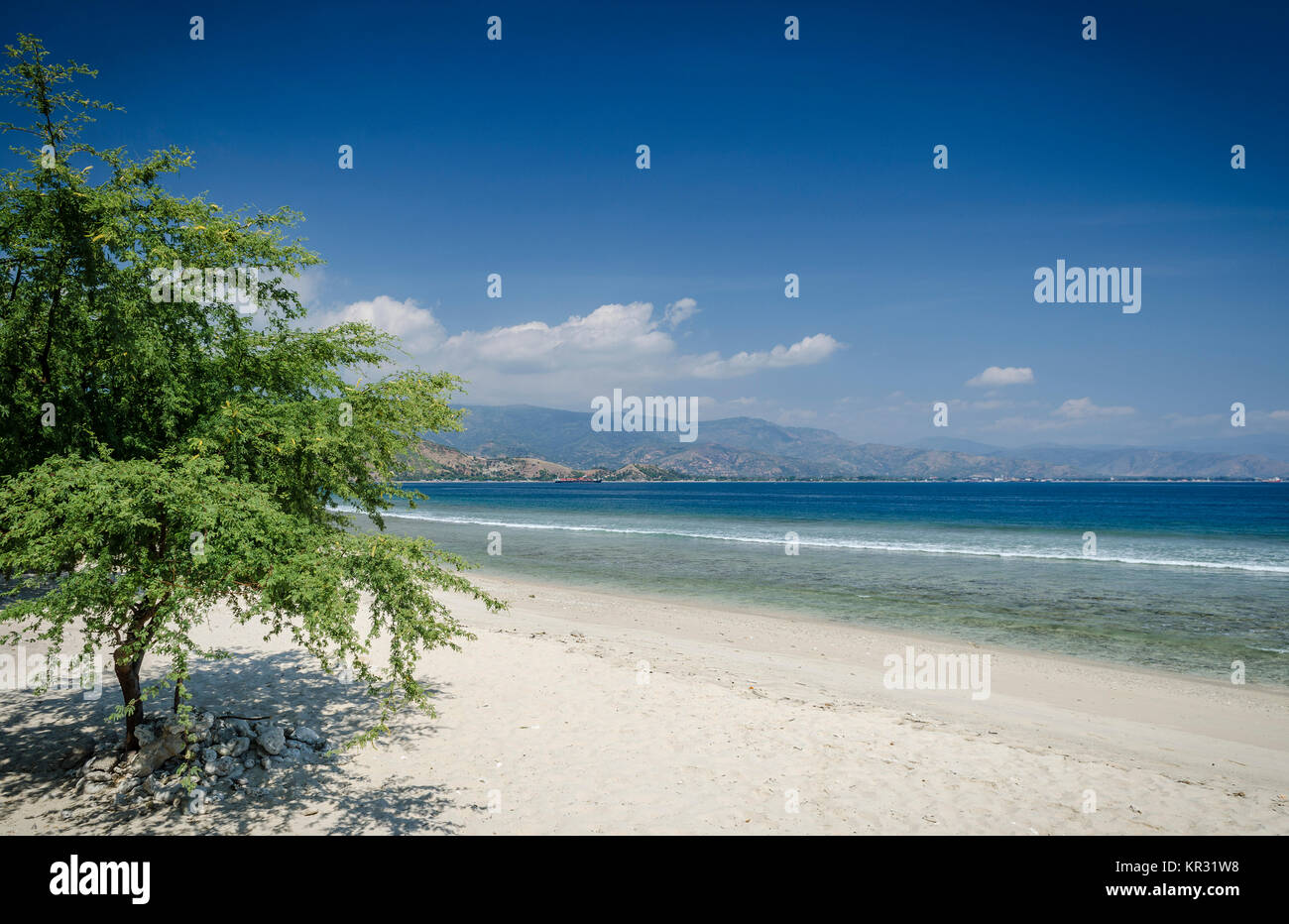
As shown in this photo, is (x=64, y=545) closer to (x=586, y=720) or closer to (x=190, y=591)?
(x=190, y=591)

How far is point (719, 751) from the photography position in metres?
9.80

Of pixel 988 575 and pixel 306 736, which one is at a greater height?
pixel 306 736

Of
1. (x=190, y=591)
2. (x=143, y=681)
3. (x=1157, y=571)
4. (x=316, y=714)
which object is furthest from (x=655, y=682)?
(x=1157, y=571)

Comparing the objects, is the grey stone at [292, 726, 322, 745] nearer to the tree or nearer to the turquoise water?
the tree

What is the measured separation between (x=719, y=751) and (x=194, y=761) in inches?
285

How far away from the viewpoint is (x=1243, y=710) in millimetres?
13023

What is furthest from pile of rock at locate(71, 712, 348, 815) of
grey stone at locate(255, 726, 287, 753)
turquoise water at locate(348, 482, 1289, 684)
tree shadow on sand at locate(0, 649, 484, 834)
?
turquoise water at locate(348, 482, 1289, 684)

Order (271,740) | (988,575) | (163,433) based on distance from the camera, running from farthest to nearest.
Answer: (988,575), (271,740), (163,433)

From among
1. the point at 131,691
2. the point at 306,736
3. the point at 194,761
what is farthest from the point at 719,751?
the point at 131,691

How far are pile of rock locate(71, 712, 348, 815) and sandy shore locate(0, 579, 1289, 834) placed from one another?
246 mm

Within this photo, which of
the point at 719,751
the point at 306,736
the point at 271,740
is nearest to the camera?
the point at 271,740

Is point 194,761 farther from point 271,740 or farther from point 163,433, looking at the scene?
point 163,433

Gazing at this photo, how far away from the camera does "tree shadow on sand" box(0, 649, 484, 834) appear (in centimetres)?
742
